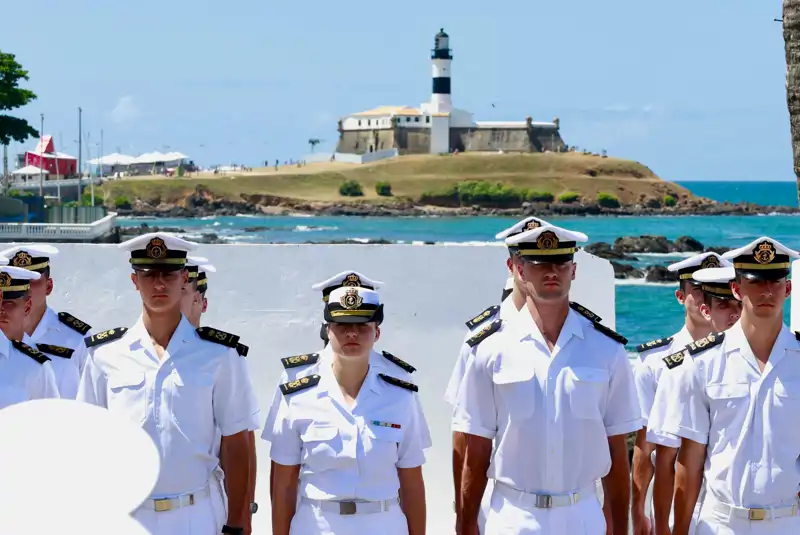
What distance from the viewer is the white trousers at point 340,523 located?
3.61m

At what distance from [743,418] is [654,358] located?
1.15 metres

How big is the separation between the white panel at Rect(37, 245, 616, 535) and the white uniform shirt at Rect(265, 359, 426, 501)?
250 cm

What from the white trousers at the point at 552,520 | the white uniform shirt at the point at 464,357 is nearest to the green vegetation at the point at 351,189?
the white uniform shirt at the point at 464,357

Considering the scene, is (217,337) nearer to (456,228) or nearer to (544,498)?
(544,498)

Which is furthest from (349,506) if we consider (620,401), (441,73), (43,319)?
(441,73)

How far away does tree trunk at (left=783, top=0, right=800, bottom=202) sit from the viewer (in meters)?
5.34

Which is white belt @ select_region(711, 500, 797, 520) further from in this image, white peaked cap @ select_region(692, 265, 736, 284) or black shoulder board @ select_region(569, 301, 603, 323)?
white peaked cap @ select_region(692, 265, 736, 284)

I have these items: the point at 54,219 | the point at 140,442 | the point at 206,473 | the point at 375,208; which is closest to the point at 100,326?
the point at 206,473

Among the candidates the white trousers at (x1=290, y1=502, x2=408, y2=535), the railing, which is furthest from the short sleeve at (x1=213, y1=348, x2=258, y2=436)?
the railing

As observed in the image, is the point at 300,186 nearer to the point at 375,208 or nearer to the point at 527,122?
the point at 375,208

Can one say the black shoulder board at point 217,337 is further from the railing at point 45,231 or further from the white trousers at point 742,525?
the railing at point 45,231

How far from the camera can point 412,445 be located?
372cm

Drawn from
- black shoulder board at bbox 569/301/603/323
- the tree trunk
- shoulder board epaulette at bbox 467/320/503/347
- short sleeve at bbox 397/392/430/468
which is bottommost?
short sleeve at bbox 397/392/430/468

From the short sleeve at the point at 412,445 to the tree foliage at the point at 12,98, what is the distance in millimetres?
39068
